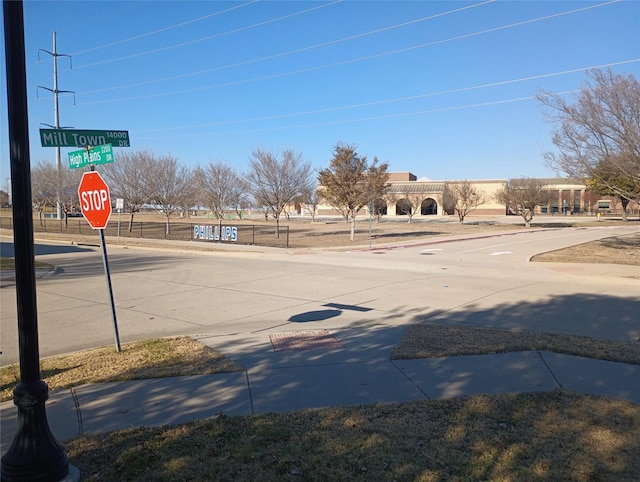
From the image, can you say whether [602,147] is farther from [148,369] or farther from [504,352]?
[148,369]

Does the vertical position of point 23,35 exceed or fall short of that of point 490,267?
it exceeds it

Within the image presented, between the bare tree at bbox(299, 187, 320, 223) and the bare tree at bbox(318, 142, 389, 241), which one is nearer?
the bare tree at bbox(318, 142, 389, 241)

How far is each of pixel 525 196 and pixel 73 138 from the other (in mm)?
51717

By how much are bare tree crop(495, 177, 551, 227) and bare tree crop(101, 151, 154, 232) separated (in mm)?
35905

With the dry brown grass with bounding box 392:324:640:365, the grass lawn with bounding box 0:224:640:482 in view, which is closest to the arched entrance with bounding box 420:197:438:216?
the dry brown grass with bounding box 392:324:640:365

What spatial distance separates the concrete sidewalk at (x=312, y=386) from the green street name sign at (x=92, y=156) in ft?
9.68

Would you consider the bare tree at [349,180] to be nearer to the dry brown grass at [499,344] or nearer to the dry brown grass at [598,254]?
the dry brown grass at [598,254]

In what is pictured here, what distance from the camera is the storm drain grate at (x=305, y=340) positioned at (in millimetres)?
7105

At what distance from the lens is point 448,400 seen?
4.80 metres

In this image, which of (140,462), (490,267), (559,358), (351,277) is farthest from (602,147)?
(140,462)

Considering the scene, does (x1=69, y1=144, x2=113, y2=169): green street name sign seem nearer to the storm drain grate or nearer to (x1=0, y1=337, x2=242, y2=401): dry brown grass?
(x1=0, y1=337, x2=242, y2=401): dry brown grass

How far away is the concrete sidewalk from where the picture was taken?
4633 mm

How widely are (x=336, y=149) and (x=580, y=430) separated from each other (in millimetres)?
29068

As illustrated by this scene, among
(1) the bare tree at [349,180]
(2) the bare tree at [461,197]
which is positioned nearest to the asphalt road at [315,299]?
(1) the bare tree at [349,180]
